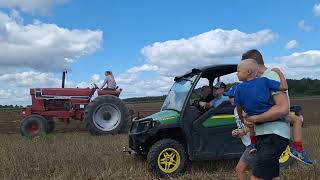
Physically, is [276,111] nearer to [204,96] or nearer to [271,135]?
[271,135]

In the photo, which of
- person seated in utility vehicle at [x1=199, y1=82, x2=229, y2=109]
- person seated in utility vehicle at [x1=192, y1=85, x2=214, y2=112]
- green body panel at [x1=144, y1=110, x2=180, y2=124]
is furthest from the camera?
person seated in utility vehicle at [x1=192, y1=85, x2=214, y2=112]

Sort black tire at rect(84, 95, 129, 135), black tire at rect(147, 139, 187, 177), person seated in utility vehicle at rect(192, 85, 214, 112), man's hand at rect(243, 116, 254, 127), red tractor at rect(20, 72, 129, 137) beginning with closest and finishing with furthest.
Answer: man's hand at rect(243, 116, 254, 127), black tire at rect(147, 139, 187, 177), person seated in utility vehicle at rect(192, 85, 214, 112), black tire at rect(84, 95, 129, 135), red tractor at rect(20, 72, 129, 137)

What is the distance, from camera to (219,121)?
850cm

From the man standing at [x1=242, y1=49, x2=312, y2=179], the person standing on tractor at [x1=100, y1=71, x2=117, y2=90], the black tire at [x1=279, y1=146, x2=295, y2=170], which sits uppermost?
the person standing on tractor at [x1=100, y1=71, x2=117, y2=90]

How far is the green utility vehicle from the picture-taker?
8.16 meters

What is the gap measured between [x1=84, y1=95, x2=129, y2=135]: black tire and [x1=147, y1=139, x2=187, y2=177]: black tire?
25.9ft

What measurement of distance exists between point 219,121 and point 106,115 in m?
8.15

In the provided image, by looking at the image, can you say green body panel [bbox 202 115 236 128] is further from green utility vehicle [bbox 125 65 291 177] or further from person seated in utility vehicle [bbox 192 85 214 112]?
person seated in utility vehicle [bbox 192 85 214 112]

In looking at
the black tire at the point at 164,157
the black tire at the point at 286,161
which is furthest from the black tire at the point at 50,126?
the black tire at the point at 286,161

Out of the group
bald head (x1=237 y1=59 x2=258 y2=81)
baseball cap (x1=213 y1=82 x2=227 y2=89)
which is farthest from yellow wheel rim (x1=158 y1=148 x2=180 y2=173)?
bald head (x1=237 y1=59 x2=258 y2=81)

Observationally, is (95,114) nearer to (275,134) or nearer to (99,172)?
(99,172)

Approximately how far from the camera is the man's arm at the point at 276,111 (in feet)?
15.0

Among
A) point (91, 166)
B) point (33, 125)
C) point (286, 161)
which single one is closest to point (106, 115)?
point (33, 125)

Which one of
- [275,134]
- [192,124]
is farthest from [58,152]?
[275,134]
